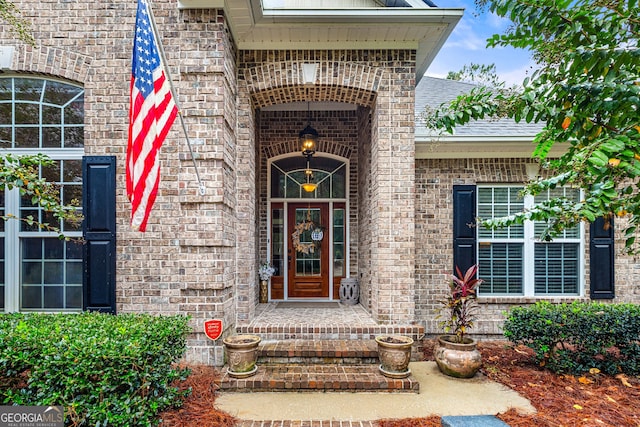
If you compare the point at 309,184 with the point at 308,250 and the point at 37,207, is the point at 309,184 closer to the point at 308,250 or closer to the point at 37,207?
the point at 308,250

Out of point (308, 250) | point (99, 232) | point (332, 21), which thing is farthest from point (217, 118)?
point (308, 250)

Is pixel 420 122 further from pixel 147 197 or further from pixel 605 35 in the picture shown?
pixel 147 197

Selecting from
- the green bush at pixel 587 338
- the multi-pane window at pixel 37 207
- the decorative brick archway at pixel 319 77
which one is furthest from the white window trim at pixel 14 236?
the green bush at pixel 587 338

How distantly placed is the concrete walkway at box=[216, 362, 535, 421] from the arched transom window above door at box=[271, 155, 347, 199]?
13.4 ft

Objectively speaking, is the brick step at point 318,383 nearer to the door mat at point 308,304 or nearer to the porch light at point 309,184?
the door mat at point 308,304

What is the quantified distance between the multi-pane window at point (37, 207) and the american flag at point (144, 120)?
207 cm

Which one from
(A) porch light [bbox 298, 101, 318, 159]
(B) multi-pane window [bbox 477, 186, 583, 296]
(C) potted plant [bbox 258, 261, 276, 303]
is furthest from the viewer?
(C) potted plant [bbox 258, 261, 276, 303]

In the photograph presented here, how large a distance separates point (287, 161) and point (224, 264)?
3319mm

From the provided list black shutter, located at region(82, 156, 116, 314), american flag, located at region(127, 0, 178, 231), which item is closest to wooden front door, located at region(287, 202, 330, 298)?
black shutter, located at region(82, 156, 116, 314)

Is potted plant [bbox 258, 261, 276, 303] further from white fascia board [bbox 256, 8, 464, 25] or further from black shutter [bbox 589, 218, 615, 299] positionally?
black shutter [bbox 589, 218, 615, 299]

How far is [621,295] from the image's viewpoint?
236 inches

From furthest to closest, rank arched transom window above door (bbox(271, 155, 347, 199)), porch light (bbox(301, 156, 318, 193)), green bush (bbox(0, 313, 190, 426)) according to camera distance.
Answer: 1. arched transom window above door (bbox(271, 155, 347, 199))
2. porch light (bbox(301, 156, 318, 193))
3. green bush (bbox(0, 313, 190, 426))

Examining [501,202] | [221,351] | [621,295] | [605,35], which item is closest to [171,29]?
[221,351]

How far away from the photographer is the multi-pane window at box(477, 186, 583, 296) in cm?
605
